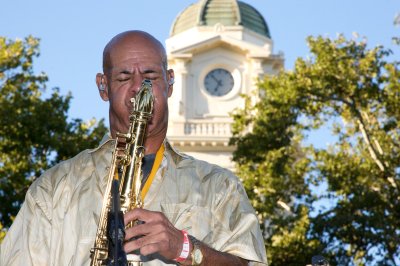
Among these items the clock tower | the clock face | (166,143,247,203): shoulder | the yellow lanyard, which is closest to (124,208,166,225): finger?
the yellow lanyard

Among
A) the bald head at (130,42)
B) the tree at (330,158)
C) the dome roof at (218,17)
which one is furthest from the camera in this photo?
the dome roof at (218,17)

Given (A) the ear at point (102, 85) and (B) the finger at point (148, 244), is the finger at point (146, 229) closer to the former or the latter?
(B) the finger at point (148, 244)

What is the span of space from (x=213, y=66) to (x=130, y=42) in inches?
3045

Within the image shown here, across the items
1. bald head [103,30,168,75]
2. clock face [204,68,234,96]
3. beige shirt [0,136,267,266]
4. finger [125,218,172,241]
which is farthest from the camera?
clock face [204,68,234,96]

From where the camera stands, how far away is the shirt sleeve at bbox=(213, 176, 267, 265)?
534 cm

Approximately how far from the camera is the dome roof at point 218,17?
8469cm

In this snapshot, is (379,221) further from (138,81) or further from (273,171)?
(138,81)

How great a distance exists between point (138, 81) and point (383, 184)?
116 feet

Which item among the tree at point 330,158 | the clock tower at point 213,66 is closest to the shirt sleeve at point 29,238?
the tree at point 330,158

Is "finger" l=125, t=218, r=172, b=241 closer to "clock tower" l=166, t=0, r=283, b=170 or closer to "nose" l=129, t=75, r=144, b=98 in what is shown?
"nose" l=129, t=75, r=144, b=98

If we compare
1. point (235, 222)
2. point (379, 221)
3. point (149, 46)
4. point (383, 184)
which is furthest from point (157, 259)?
point (383, 184)

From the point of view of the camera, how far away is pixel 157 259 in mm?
5230

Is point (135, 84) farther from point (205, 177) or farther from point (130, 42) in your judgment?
point (205, 177)

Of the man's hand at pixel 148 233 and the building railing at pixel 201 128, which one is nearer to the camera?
the man's hand at pixel 148 233
